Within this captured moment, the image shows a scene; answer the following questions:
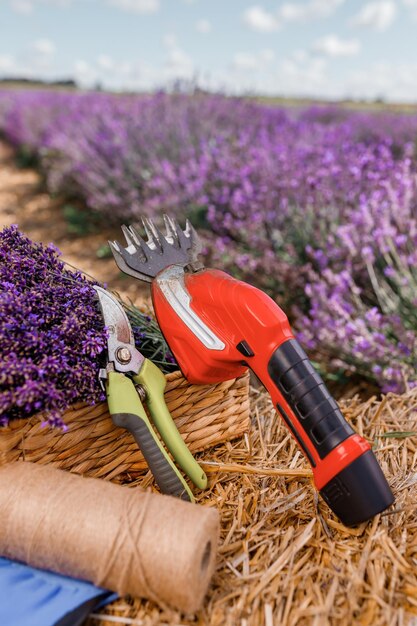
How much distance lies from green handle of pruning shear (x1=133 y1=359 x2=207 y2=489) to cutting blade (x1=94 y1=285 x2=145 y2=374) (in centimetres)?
3

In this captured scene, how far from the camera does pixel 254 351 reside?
1364 millimetres

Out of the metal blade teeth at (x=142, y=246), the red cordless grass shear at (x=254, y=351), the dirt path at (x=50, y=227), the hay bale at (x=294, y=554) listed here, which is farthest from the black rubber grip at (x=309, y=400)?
the dirt path at (x=50, y=227)

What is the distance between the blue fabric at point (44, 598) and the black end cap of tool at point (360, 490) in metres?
Answer: 0.53

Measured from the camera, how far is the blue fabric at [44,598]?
116cm

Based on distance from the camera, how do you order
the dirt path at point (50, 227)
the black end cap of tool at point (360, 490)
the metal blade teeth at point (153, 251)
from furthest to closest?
the dirt path at point (50, 227) → the metal blade teeth at point (153, 251) → the black end cap of tool at point (360, 490)

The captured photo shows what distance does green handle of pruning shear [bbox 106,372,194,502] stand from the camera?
1.38 meters

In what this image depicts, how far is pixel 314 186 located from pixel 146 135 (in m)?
2.93

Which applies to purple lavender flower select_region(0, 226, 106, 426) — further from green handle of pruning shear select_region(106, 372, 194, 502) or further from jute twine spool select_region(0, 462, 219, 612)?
jute twine spool select_region(0, 462, 219, 612)

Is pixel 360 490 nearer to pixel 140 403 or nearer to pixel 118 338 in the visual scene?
pixel 140 403

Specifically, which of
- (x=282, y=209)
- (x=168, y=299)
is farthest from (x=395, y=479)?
(x=282, y=209)

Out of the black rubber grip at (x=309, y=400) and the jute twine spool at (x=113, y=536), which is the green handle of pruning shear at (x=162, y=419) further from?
the black rubber grip at (x=309, y=400)

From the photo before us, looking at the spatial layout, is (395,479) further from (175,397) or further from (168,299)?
(168,299)

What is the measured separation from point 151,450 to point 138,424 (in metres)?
0.07

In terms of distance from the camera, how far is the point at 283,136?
5.55 m
